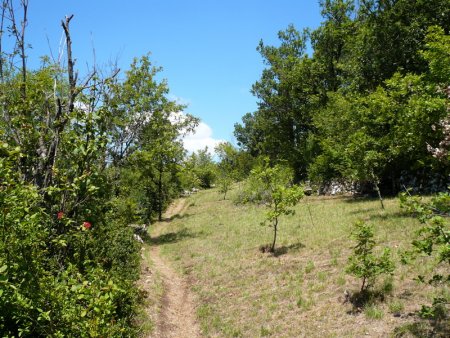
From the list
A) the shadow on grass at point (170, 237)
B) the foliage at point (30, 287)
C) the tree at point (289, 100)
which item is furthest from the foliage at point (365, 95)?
the shadow on grass at point (170, 237)

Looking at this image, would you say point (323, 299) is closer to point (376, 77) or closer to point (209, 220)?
point (209, 220)

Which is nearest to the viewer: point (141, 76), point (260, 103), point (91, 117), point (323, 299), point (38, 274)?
point (38, 274)

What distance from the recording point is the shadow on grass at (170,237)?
76.8 ft

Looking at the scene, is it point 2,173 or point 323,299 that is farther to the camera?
point 323,299

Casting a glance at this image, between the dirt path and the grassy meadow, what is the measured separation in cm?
35

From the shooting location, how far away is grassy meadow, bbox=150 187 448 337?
944cm

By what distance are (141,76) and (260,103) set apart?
25.5 metres

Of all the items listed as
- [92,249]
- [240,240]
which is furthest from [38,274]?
[240,240]

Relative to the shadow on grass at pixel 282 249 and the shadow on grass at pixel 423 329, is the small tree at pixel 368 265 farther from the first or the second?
the shadow on grass at pixel 282 249

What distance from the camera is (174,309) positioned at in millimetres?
12688

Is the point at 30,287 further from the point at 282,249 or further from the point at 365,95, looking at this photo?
the point at 365,95

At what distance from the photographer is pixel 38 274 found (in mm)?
5371

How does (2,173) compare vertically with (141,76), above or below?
below

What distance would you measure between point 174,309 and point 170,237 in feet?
39.1
